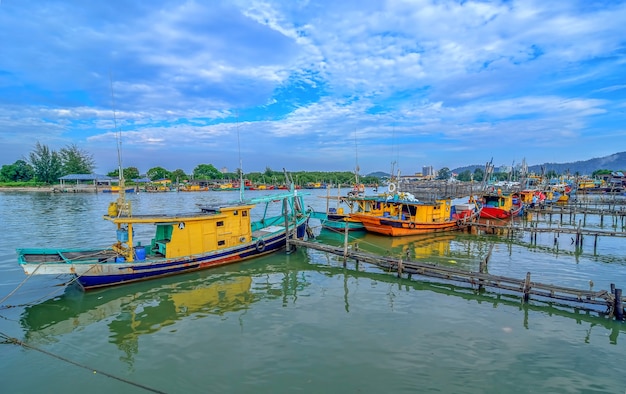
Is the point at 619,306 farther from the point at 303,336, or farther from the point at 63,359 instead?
the point at 63,359

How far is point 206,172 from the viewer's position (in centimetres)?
13512

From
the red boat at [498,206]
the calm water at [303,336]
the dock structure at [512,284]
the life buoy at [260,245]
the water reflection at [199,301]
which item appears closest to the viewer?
the calm water at [303,336]

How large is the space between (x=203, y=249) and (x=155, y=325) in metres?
5.81

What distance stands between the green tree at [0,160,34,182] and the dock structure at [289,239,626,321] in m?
110

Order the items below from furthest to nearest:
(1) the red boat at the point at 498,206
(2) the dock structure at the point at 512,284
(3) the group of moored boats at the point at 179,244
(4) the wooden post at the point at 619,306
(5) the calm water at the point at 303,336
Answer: (1) the red boat at the point at 498,206 → (3) the group of moored boats at the point at 179,244 → (2) the dock structure at the point at 512,284 → (4) the wooden post at the point at 619,306 → (5) the calm water at the point at 303,336

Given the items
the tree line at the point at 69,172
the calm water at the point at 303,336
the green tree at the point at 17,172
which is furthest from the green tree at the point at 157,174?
the calm water at the point at 303,336

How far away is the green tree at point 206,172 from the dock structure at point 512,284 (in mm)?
120246

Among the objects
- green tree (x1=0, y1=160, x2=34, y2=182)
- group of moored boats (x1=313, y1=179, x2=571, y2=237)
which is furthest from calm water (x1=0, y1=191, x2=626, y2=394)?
green tree (x1=0, y1=160, x2=34, y2=182)

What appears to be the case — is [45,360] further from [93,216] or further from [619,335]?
[93,216]

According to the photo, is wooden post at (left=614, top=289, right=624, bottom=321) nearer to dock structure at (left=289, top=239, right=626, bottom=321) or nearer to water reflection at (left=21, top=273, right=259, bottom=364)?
dock structure at (left=289, top=239, right=626, bottom=321)

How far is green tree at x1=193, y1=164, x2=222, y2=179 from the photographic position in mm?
131400

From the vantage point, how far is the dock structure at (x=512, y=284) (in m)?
11.2

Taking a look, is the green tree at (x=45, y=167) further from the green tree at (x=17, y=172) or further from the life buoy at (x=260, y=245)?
the life buoy at (x=260, y=245)

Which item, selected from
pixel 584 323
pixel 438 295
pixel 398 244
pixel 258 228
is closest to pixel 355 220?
pixel 398 244
